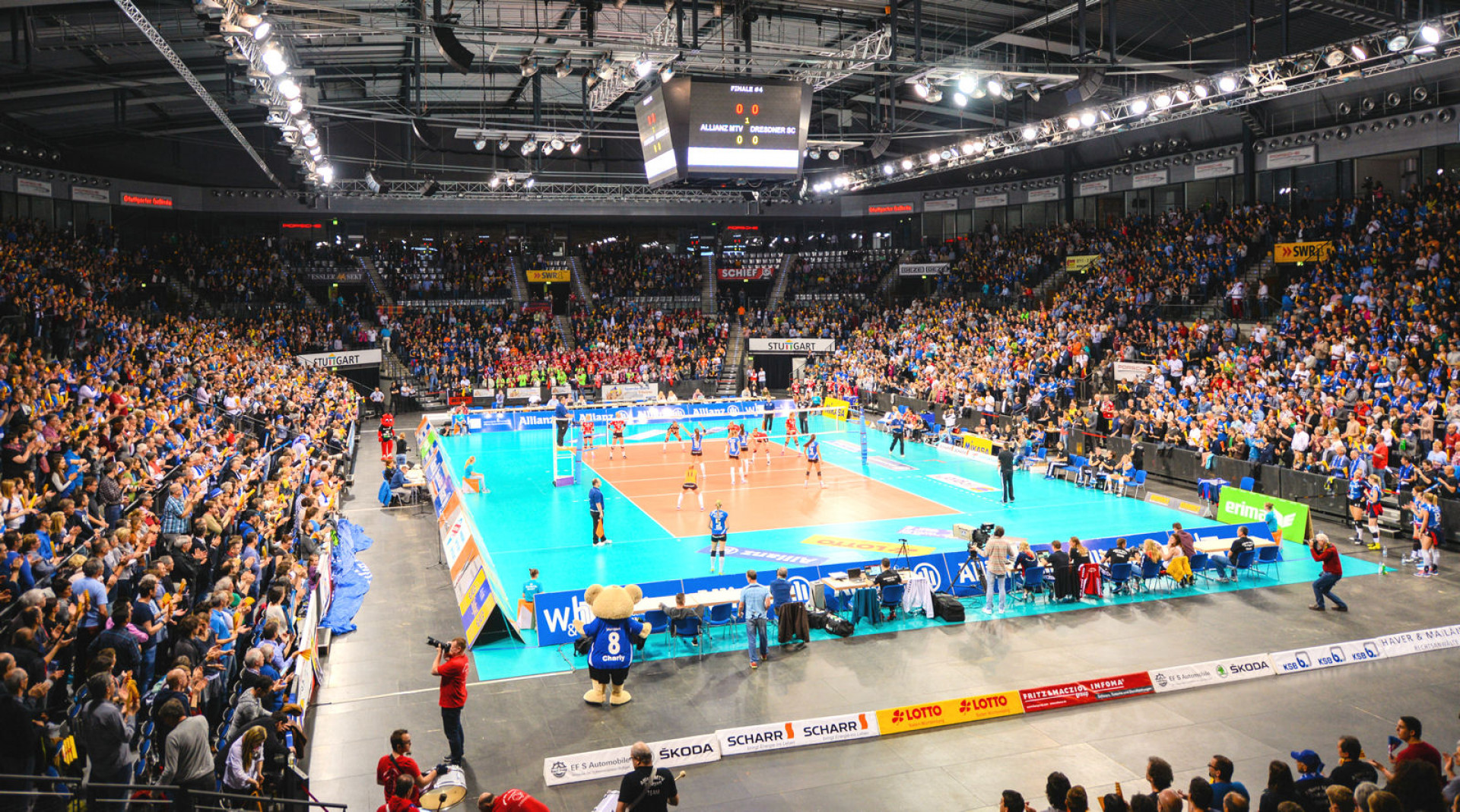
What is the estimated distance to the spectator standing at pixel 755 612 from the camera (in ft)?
52.4

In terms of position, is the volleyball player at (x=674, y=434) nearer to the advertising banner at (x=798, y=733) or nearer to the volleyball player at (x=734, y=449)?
the volleyball player at (x=734, y=449)

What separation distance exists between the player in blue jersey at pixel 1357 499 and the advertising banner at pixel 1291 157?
2208 centimetres

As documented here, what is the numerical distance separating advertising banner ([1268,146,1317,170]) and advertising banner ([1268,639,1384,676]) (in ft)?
105

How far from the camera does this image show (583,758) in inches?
472

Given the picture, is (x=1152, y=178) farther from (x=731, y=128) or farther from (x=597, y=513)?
(x=597, y=513)

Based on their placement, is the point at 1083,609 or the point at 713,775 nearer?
the point at 713,775

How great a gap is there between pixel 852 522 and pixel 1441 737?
14.8 metres

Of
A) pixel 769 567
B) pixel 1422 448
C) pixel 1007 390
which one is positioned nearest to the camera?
pixel 769 567

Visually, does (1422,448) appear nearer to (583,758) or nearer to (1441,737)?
(1441,737)

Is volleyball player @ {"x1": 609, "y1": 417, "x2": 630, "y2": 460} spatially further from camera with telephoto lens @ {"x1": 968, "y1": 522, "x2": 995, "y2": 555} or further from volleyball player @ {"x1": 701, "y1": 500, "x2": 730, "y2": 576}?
camera with telephoto lens @ {"x1": 968, "y1": 522, "x2": 995, "y2": 555}

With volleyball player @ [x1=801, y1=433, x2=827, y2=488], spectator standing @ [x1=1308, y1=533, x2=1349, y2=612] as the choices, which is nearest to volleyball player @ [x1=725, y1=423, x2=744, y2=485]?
volleyball player @ [x1=801, y1=433, x2=827, y2=488]

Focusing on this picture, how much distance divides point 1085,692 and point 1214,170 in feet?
128

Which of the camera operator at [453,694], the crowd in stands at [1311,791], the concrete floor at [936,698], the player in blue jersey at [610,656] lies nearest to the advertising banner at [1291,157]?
the concrete floor at [936,698]

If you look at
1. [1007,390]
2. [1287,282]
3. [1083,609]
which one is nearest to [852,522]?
[1083,609]
